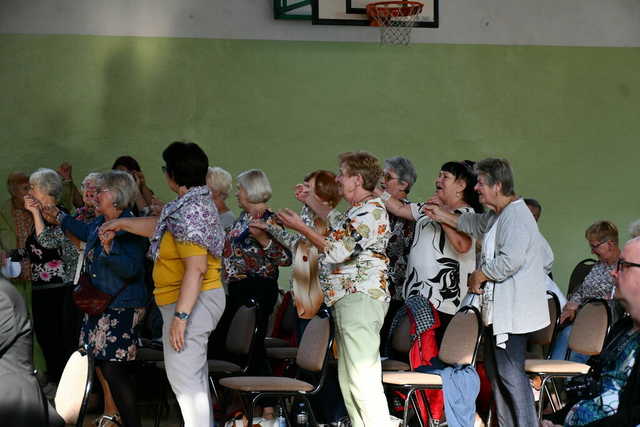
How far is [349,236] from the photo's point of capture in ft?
13.9

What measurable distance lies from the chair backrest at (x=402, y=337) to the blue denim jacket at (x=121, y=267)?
137cm

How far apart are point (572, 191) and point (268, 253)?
13.4 feet

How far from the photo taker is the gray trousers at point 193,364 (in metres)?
3.94

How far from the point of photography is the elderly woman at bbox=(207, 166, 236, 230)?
581cm

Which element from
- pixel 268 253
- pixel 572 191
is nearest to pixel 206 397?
pixel 268 253

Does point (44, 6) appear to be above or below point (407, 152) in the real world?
above

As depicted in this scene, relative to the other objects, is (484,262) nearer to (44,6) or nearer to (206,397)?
(206,397)

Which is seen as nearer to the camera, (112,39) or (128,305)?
(128,305)

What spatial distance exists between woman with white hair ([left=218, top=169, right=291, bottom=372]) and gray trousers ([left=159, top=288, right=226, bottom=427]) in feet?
3.83

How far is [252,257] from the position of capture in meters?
5.24

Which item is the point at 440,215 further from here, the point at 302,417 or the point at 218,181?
the point at 218,181

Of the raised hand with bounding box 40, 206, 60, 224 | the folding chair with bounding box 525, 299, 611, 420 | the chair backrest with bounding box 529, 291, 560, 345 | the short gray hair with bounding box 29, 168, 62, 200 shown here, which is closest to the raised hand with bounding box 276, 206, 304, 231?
the folding chair with bounding box 525, 299, 611, 420

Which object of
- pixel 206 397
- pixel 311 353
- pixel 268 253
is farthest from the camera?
pixel 268 253

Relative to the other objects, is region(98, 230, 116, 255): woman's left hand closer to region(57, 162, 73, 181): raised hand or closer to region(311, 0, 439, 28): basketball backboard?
region(57, 162, 73, 181): raised hand
